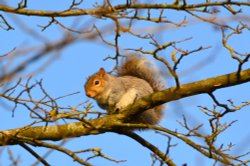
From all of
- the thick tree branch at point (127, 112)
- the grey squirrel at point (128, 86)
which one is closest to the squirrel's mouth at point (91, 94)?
the grey squirrel at point (128, 86)

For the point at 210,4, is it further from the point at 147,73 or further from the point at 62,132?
the point at 147,73

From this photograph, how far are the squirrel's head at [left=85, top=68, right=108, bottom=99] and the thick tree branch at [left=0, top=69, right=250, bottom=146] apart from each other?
3.80 feet

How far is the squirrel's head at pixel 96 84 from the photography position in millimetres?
4590

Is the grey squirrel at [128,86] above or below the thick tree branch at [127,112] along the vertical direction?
above

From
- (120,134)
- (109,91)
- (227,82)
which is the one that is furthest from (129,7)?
(109,91)

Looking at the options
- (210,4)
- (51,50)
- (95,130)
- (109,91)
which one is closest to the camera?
(51,50)

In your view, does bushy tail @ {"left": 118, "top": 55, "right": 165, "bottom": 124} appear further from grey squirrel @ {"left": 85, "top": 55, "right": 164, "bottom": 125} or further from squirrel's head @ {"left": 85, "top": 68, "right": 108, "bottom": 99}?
squirrel's head @ {"left": 85, "top": 68, "right": 108, "bottom": 99}

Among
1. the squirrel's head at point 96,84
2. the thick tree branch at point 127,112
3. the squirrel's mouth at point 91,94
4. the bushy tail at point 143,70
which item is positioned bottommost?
the thick tree branch at point 127,112

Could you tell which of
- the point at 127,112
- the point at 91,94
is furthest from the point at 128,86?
the point at 127,112

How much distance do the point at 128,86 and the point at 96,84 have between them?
354 millimetres

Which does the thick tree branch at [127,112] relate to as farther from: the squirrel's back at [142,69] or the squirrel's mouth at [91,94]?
the squirrel's back at [142,69]

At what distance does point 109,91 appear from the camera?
457cm

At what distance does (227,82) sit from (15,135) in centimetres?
131

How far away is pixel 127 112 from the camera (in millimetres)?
3307
